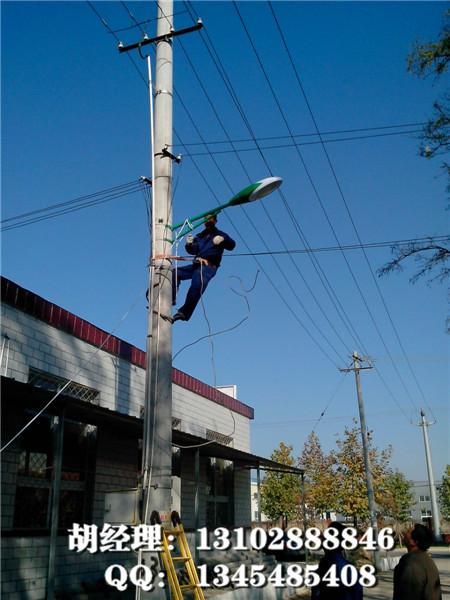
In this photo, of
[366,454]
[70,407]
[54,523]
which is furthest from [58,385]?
[366,454]

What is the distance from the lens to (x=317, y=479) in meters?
35.7

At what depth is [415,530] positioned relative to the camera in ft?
18.0

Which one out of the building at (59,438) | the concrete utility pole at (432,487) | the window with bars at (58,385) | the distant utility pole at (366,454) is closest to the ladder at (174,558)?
the building at (59,438)

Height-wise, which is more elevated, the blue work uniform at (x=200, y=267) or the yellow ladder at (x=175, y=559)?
the blue work uniform at (x=200, y=267)

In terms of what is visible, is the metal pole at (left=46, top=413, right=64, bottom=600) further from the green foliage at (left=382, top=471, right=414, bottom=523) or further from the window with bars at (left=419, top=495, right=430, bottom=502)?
the window with bars at (left=419, top=495, right=430, bottom=502)

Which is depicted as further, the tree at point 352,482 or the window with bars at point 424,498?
the window with bars at point 424,498

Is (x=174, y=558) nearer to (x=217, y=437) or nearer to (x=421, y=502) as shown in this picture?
(x=217, y=437)

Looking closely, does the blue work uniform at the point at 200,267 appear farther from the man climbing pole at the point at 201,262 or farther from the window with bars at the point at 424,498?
the window with bars at the point at 424,498

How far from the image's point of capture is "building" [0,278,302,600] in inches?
341

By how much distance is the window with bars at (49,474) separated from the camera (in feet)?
31.4

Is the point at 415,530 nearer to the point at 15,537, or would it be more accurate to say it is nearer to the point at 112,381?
the point at 15,537

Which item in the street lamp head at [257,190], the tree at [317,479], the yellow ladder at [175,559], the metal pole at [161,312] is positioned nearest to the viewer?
the yellow ladder at [175,559]

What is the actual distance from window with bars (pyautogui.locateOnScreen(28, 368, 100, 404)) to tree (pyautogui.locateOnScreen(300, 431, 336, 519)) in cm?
2171

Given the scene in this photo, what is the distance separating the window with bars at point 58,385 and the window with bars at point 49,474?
616 mm
